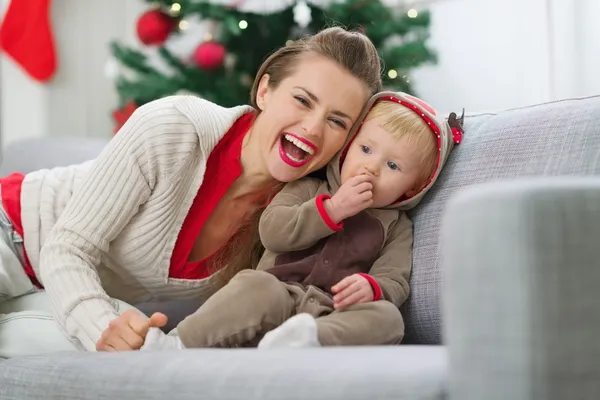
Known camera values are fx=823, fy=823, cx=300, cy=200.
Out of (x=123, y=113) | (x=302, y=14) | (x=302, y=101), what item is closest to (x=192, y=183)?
(x=302, y=101)

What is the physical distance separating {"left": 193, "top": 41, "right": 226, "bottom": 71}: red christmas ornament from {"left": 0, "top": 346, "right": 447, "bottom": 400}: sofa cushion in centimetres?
181

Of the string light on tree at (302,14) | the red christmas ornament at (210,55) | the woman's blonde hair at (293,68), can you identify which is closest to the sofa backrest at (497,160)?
the woman's blonde hair at (293,68)

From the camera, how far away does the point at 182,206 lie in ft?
5.03

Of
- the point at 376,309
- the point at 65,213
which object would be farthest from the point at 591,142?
the point at 65,213

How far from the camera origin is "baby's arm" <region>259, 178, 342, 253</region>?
1341 millimetres

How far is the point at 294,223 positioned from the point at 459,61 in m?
1.62

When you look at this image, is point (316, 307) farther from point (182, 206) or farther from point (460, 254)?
point (460, 254)

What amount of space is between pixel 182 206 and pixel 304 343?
1.68 feet

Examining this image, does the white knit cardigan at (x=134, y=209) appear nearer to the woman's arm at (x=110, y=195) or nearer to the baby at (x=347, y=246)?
the woman's arm at (x=110, y=195)

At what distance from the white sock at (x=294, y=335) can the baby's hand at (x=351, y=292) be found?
13cm

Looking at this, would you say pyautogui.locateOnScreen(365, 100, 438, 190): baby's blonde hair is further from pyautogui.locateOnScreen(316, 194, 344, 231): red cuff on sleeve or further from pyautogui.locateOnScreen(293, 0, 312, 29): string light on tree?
pyautogui.locateOnScreen(293, 0, 312, 29): string light on tree

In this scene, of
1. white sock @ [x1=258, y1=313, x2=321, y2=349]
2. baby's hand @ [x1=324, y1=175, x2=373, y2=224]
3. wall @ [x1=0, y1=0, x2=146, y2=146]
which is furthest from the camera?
wall @ [x1=0, y1=0, x2=146, y2=146]

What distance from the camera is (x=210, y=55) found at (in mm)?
2803

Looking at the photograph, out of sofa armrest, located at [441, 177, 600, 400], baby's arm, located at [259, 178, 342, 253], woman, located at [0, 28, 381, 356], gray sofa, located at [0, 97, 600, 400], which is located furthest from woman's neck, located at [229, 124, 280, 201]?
sofa armrest, located at [441, 177, 600, 400]
